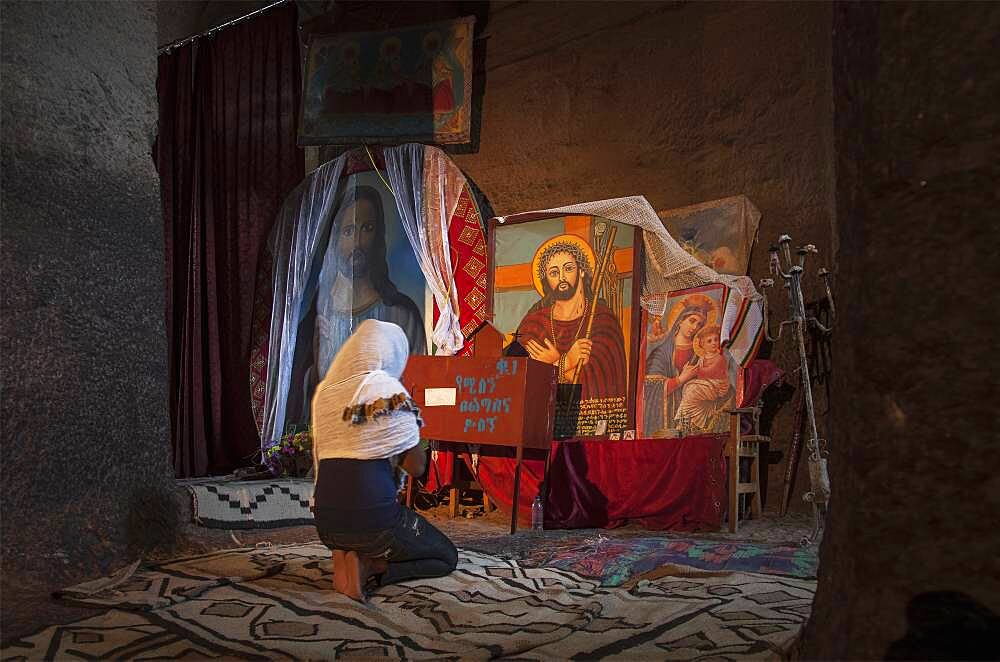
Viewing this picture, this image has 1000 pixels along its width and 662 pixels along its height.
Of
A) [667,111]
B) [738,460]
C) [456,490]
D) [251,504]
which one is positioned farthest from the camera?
[667,111]

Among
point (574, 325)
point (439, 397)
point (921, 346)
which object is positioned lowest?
point (439, 397)

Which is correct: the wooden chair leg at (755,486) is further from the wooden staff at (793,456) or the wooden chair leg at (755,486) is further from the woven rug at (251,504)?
the woven rug at (251,504)

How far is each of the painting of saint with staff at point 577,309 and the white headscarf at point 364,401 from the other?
260 centimetres

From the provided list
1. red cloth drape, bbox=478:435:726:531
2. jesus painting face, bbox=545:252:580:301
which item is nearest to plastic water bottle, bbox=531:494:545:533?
red cloth drape, bbox=478:435:726:531

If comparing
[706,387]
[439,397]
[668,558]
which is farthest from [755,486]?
[439,397]

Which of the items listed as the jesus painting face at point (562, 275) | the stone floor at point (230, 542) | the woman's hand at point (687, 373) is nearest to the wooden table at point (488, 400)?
the stone floor at point (230, 542)

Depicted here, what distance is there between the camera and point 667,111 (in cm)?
641

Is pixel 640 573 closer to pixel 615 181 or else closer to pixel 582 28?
pixel 615 181

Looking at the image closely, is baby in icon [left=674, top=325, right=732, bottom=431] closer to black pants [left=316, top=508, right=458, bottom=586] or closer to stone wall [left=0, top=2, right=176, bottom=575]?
black pants [left=316, top=508, right=458, bottom=586]

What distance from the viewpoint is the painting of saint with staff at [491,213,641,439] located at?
5.73m

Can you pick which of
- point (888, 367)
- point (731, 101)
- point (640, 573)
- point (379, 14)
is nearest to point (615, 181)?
point (731, 101)

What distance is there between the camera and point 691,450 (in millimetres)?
4781

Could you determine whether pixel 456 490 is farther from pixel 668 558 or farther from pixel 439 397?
pixel 668 558

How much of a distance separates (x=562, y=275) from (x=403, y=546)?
128 inches
